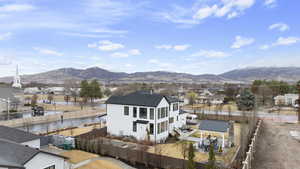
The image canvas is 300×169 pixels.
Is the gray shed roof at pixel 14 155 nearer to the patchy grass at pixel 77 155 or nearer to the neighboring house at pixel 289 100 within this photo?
the patchy grass at pixel 77 155

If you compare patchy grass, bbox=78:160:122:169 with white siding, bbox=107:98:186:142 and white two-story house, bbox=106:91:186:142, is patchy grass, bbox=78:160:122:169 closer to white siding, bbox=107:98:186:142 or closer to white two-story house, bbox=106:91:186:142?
white two-story house, bbox=106:91:186:142

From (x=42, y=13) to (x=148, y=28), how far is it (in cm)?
1694

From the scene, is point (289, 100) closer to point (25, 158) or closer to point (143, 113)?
point (143, 113)

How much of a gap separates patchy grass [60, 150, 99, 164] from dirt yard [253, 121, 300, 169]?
11.8 metres

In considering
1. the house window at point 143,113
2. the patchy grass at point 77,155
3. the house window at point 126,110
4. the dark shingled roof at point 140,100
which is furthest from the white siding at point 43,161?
the house window at point 126,110

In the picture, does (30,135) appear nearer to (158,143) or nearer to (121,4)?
(158,143)

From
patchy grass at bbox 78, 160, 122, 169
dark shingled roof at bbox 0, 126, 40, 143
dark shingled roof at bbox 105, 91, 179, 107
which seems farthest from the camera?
dark shingled roof at bbox 105, 91, 179, 107

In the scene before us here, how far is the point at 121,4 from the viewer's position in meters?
21.2

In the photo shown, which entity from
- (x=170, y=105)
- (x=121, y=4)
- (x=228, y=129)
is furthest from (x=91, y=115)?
(x=228, y=129)

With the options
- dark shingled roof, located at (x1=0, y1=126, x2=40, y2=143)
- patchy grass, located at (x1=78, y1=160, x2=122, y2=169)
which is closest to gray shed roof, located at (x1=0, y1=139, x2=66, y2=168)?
dark shingled roof, located at (x1=0, y1=126, x2=40, y2=143)

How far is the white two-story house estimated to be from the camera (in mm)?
19781

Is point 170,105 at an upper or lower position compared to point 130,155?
upper

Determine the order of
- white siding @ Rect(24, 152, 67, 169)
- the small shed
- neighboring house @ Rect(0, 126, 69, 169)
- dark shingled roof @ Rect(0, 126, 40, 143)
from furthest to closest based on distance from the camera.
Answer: the small shed < dark shingled roof @ Rect(0, 126, 40, 143) < white siding @ Rect(24, 152, 67, 169) < neighboring house @ Rect(0, 126, 69, 169)

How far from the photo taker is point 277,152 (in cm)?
1514
